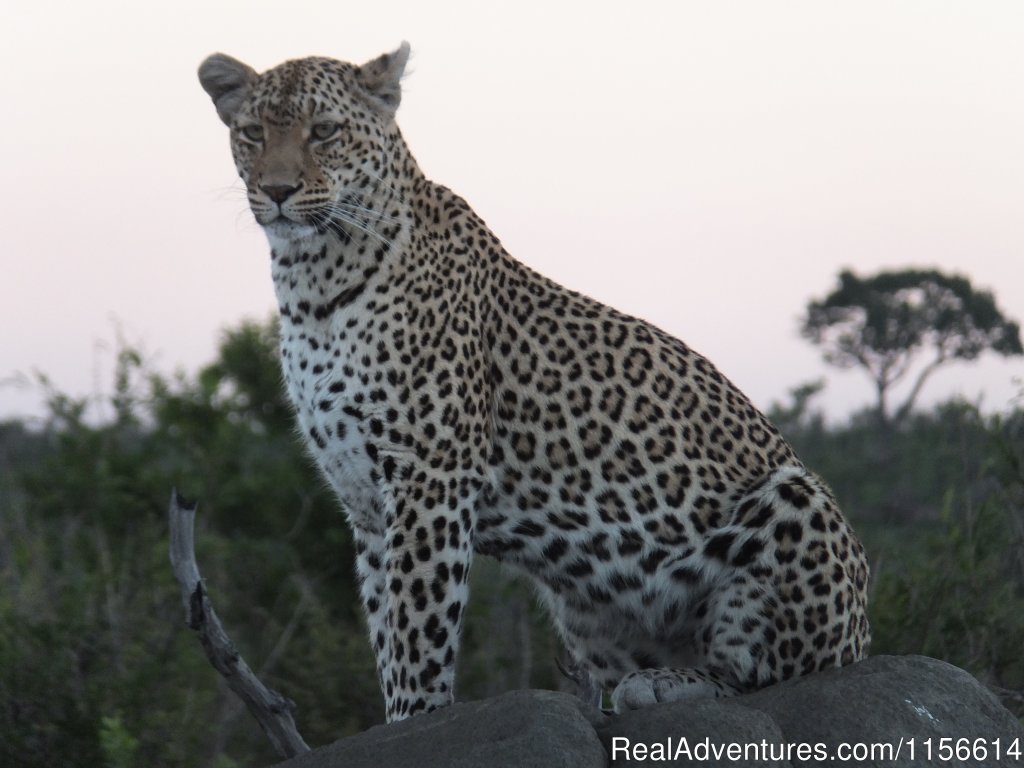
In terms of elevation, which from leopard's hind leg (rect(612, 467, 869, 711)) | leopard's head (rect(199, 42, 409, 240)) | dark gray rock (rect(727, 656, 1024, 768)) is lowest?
dark gray rock (rect(727, 656, 1024, 768))

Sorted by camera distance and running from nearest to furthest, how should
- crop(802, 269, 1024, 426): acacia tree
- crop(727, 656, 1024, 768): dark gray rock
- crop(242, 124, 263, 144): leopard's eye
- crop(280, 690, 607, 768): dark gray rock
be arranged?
crop(280, 690, 607, 768): dark gray rock < crop(727, 656, 1024, 768): dark gray rock < crop(242, 124, 263, 144): leopard's eye < crop(802, 269, 1024, 426): acacia tree

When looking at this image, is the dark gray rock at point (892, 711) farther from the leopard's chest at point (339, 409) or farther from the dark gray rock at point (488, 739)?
the leopard's chest at point (339, 409)

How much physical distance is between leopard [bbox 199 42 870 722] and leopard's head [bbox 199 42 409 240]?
0.01 meters

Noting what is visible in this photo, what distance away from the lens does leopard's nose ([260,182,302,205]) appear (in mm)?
7395

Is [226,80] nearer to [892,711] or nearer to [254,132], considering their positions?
[254,132]

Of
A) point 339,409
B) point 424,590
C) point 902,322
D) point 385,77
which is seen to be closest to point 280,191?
point 385,77

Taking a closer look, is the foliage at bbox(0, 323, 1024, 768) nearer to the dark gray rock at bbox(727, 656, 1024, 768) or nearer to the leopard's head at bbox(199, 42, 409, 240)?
the leopard's head at bbox(199, 42, 409, 240)

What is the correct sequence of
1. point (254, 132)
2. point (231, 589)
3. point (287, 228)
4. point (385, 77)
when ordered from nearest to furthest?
point (287, 228) → point (254, 132) → point (385, 77) → point (231, 589)

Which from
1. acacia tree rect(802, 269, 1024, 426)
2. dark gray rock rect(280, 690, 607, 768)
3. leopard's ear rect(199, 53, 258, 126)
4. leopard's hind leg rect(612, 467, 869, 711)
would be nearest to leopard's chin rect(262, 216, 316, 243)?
leopard's ear rect(199, 53, 258, 126)

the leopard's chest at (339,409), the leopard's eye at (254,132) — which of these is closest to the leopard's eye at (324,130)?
the leopard's eye at (254,132)

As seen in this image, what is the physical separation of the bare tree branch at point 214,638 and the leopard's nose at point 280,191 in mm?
1483

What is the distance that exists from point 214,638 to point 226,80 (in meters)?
2.88

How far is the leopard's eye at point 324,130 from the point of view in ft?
25.0

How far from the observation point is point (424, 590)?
7.25m
